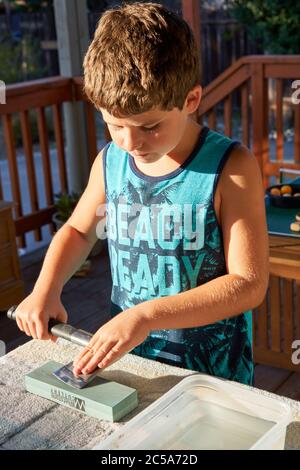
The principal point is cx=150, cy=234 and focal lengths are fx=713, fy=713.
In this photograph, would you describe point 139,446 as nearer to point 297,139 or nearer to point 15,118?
point 297,139

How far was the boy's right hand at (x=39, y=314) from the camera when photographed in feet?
4.03

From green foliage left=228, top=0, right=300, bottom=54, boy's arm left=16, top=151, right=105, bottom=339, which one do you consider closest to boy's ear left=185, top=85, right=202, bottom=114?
boy's arm left=16, top=151, right=105, bottom=339

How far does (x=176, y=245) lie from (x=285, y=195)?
1475 mm

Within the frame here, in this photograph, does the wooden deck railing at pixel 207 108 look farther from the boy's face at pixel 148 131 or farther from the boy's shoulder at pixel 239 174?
the boy's face at pixel 148 131

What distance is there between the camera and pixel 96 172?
4.96 feet

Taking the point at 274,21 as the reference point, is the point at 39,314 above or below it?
below

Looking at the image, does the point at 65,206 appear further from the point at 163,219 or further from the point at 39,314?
the point at 39,314

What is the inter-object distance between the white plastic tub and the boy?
0.12 meters

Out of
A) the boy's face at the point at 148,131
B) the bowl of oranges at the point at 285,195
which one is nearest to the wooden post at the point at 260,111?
the bowl of oranges at the point at 285,195

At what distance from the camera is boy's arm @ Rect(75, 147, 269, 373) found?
110 centimetres

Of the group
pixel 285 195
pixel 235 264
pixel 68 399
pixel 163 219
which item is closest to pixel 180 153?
pixel 163 219

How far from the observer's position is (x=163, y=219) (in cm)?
138

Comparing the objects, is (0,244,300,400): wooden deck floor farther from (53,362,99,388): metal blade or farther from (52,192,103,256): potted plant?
(53,362,99,388): metal blade
